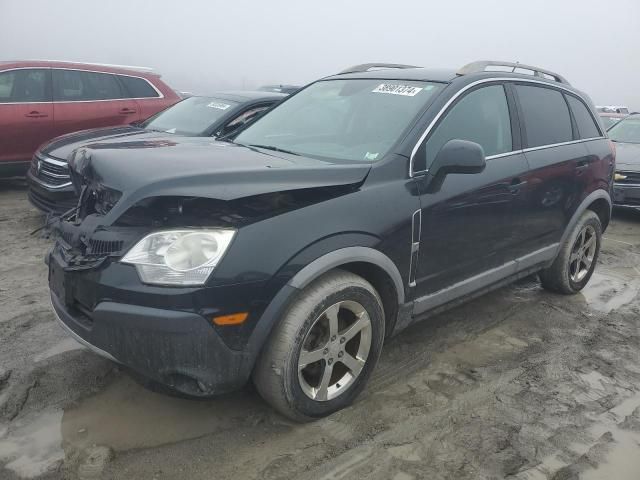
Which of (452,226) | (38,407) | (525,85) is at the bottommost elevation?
(38,407)

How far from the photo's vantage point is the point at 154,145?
3.01m

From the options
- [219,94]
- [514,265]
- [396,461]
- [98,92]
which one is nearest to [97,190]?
[396,461]

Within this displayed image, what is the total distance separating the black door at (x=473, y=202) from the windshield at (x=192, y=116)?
3263mm

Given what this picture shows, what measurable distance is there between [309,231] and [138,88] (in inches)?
256

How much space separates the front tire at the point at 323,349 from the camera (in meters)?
2.50

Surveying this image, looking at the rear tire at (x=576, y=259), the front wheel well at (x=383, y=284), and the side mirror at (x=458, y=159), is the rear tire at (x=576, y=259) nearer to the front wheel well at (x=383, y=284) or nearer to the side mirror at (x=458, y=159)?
the side mirror at (x=458, y=159)

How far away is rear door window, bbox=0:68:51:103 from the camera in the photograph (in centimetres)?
720

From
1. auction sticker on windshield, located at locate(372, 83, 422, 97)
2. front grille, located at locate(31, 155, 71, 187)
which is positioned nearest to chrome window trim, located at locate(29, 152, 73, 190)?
front grille, located at locate(31, 155, 71, 187)

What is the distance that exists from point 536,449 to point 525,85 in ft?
8.41

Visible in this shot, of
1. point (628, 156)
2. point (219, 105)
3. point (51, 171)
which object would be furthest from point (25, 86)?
point (628, 156)

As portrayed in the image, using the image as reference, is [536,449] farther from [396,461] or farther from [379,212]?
[379,212]

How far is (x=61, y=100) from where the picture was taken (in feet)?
24.8

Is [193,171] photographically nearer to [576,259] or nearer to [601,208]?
[576,259]

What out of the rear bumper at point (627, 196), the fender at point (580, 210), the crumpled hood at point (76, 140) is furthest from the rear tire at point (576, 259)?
the crumpled hood at point (76, 140)
